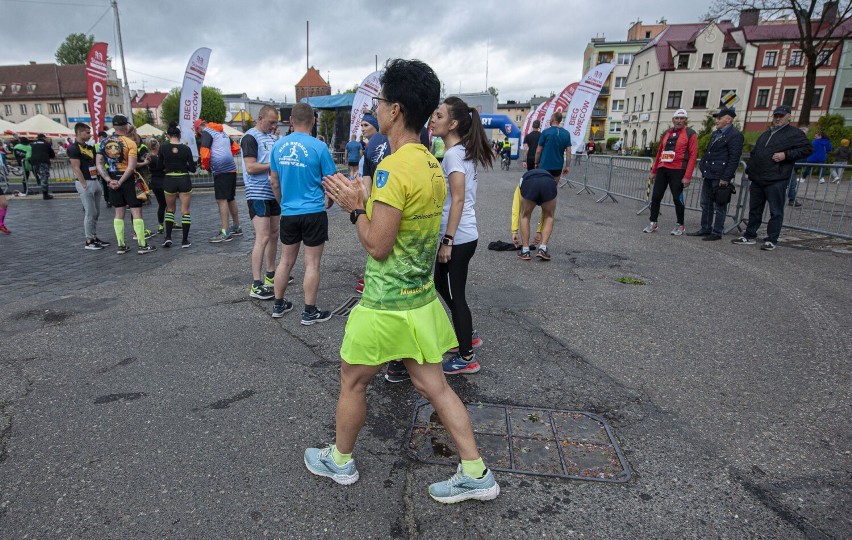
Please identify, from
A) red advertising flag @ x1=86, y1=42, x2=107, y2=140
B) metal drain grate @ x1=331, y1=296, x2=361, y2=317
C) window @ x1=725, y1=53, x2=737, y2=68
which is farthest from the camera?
window @ x1=725, y1=53, x2=737, y2=68

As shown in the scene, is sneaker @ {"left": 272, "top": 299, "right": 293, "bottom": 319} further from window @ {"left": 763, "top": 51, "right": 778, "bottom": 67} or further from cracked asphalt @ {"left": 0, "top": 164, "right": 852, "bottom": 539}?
window @ {"left": 763, "top": 51, "right": 778, "bottom": 67}

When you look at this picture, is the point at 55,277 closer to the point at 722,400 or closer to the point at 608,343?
the point at 608,343

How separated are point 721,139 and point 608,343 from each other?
17.7ft

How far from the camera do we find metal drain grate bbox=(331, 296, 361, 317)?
4.83 metres

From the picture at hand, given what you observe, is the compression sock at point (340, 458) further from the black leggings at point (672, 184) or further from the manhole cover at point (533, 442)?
the black leggings at point (672, 184)

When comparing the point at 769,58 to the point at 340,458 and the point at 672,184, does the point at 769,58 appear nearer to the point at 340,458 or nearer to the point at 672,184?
the point at 672,184

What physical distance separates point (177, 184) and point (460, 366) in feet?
21.0

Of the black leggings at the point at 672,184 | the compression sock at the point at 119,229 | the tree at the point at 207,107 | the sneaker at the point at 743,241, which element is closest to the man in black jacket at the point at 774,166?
the sneaker at the point at 743,241

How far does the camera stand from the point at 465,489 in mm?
2279

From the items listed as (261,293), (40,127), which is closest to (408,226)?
(261,293)

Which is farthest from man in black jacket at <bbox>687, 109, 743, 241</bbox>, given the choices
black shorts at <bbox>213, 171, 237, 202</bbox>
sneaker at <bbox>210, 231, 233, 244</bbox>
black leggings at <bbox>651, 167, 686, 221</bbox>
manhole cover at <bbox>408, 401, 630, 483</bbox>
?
sneaker at <bbox>210, 231, 233, 244</bbox>

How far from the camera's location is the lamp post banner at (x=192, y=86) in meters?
13.3

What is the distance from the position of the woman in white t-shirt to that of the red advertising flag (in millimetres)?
12000

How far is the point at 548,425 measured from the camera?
291 centimetres
